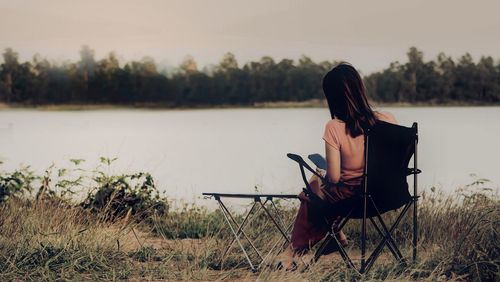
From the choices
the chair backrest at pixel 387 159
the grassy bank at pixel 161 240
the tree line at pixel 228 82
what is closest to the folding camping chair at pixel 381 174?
the chair backrest at pixel 387 159

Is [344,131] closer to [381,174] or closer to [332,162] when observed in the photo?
[332,162]

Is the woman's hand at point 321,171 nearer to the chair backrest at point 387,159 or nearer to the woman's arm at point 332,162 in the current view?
the woman's arm at point 332,162

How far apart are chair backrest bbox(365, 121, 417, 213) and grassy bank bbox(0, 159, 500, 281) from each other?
1.76 feet

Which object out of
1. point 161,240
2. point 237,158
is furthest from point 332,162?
point 237,158

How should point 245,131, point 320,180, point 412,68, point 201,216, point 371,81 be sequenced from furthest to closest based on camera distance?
point 245,131
point 412,68
point 371,81
point 201,216
point 320,180

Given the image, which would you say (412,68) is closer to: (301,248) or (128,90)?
(128,90)

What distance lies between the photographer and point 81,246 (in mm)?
6418

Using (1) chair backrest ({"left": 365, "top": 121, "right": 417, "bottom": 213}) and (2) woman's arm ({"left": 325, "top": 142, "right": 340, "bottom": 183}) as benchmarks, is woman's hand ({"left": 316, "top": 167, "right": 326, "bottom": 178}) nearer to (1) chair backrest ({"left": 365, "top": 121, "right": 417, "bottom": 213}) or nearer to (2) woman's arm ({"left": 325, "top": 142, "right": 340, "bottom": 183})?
(2) woman's arm ({"left": 325, "top": 142, "right": 340, "bottom": 183})

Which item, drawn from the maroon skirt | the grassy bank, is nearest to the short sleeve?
the maroon skirt

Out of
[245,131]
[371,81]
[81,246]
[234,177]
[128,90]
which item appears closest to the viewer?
[81,246]

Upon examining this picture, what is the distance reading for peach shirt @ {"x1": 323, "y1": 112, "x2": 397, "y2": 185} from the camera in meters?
5.34

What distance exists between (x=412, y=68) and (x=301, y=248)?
2446 cm

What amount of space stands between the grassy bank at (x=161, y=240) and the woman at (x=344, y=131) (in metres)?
0.59

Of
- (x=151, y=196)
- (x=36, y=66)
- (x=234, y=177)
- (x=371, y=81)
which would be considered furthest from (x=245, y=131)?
(x=151, y=196)
